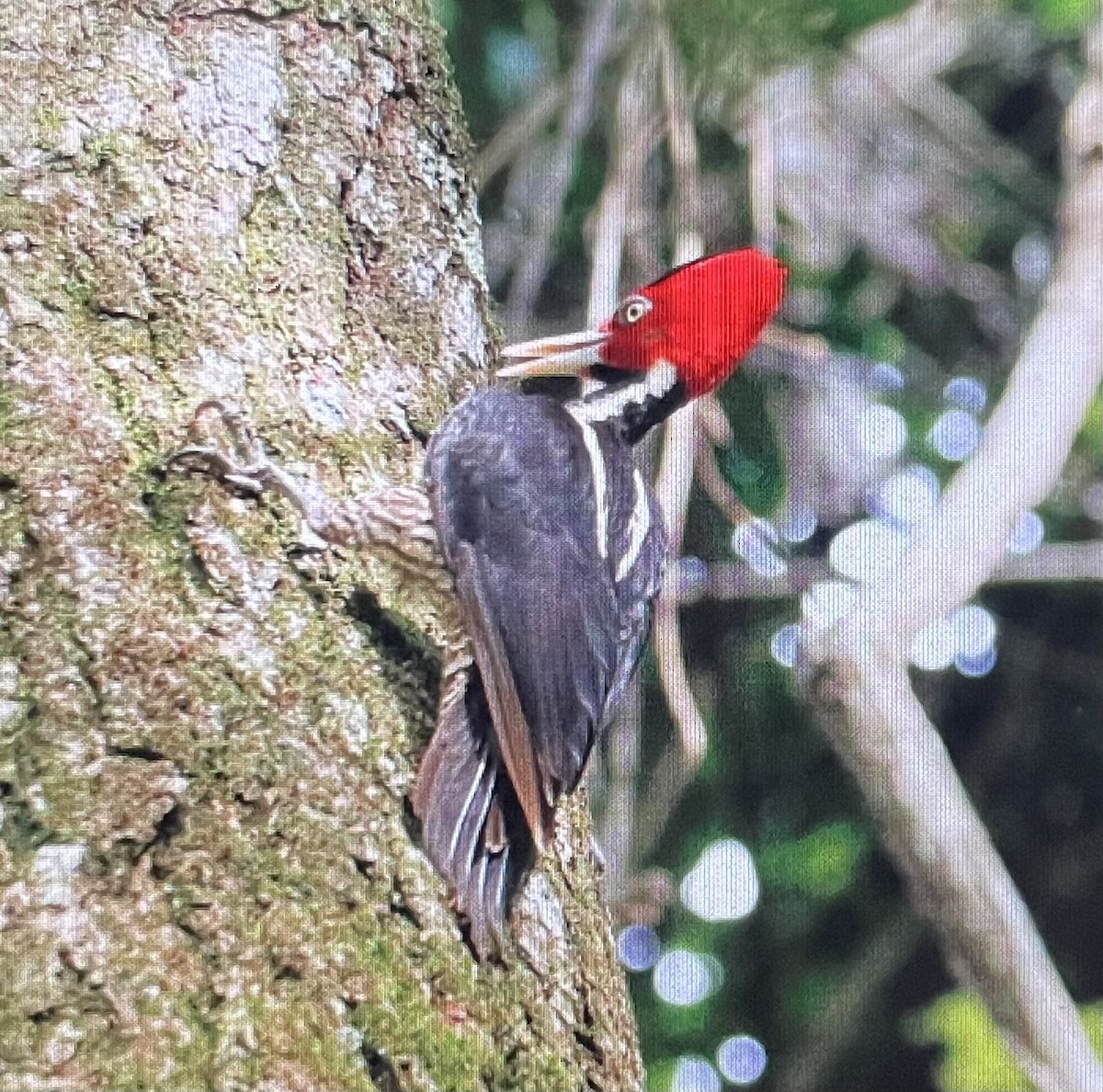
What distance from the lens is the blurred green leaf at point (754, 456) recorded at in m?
2.21

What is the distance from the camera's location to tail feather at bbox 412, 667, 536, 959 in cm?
134

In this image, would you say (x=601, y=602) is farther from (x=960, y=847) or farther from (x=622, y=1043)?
(x=960, y=847)

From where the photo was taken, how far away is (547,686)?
1562mm

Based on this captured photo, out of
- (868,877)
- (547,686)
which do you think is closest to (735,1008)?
(868,877)

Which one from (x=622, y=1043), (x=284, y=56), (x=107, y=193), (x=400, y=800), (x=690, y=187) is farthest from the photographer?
(x=690, y=187)

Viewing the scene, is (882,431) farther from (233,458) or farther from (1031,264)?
(233,458)

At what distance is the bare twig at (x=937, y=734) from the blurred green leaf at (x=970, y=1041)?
25mm

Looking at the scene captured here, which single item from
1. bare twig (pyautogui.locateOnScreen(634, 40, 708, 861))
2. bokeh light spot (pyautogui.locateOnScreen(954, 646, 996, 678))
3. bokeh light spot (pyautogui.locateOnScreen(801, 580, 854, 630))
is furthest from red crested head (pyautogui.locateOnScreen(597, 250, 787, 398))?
bokeh light spot (pyautogui.locateOnScreen(954, 646, 996, 678))

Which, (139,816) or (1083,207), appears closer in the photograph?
(139,816)

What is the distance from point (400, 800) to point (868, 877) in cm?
110

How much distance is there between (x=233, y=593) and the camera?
4.56 ft

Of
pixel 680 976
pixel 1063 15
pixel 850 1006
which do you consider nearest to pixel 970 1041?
pixel 850 1006

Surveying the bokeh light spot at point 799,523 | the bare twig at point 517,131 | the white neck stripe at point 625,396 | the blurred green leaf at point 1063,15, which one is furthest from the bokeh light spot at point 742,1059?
the blurred green leaf at point 1063,15

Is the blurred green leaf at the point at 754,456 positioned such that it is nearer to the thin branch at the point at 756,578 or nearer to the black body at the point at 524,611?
the thin branch at the point at 756,578
